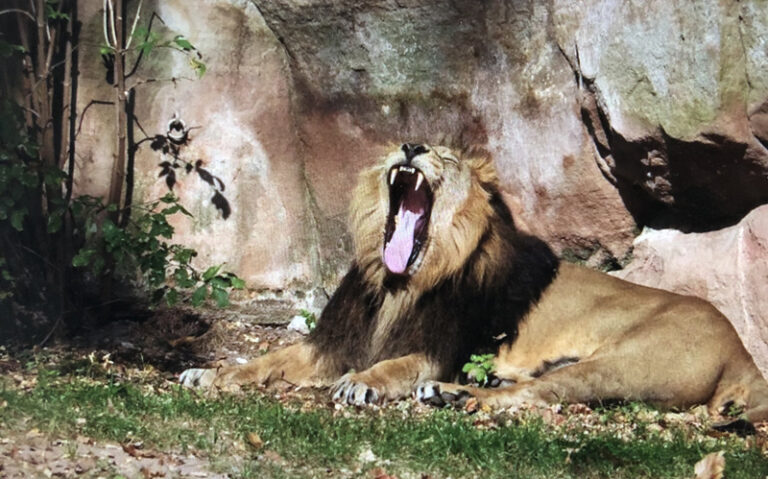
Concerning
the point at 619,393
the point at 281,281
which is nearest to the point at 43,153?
the point at 281,281

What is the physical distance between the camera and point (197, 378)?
6828 mm

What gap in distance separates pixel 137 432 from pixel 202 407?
1.93ft

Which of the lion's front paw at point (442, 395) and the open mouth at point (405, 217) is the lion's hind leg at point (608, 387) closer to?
the lion's front paw at point (442, 395)

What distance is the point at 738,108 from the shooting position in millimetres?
6676

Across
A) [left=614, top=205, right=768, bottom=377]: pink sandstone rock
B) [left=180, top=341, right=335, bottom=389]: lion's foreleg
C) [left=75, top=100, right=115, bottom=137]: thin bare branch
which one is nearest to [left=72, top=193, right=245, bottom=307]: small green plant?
[left=180, top=341, right=335, bottom=389]: lion's foreleg

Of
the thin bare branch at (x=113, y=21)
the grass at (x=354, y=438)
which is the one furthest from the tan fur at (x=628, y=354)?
the thin bare branch at (x=113, y=21)

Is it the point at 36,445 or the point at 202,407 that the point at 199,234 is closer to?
the point at 202,407

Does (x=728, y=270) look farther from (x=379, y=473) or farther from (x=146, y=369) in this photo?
(x=146, y=369)

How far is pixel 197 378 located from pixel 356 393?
950 millimetres

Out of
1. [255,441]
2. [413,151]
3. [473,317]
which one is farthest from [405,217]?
[255,441]

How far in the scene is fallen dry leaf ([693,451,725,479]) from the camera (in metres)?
4.91

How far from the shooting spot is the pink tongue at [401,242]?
7.07 m

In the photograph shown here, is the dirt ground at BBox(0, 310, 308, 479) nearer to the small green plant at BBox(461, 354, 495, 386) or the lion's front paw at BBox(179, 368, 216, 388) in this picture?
the lion's front paw at BBox(179, 368, 216, 388)

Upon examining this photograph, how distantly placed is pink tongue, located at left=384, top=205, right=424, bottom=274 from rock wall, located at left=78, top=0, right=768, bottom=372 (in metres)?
1.10
